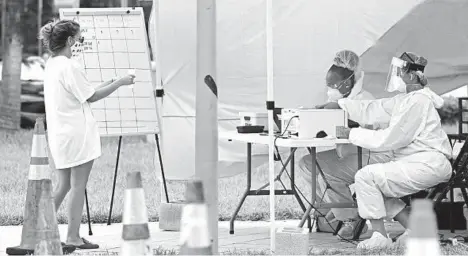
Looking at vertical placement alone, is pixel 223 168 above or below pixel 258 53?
below

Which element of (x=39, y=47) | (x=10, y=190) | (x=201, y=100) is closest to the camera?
(x=201, y=100)

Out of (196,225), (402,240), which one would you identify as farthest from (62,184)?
(196,225)

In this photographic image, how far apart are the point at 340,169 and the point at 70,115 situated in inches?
94.0

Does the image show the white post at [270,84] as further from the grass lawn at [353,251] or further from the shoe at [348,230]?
the shoe at [348,230]

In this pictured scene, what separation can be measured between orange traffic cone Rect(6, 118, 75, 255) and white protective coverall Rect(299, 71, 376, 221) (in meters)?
2.42

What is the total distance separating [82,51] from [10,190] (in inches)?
130

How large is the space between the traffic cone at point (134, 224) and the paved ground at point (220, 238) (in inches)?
92.5

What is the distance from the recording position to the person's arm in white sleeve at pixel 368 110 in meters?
8.53

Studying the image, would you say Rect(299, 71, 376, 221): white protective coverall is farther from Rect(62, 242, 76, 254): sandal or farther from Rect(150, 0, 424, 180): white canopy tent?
Rect(62, 242, 76, 254): sandal

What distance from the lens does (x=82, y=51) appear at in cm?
923

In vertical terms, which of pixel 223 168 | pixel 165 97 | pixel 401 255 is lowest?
pixel 401 255

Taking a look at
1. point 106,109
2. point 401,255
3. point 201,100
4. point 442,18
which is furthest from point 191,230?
point 442,18

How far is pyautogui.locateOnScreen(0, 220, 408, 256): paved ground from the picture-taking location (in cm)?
816

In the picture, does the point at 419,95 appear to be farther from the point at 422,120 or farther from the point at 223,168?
the point at 223,168
